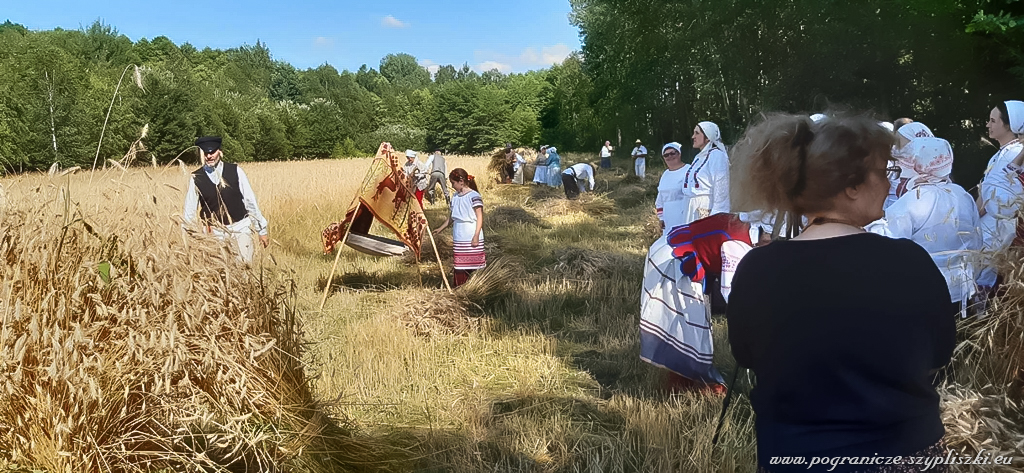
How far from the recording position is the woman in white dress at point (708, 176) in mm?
4959

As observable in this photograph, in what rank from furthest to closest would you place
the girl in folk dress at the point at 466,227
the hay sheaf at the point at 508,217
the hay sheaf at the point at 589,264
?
the hay sheaf at the point at 508,217 < the hay sheaf at the point at 589,264 < the girl in folk dress at the point at 466,227

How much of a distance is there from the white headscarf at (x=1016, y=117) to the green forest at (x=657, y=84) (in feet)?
3.98

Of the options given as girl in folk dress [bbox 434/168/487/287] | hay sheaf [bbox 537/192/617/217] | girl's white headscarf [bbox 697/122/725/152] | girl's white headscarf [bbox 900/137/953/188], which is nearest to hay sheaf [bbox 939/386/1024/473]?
girl's white headscarf [bbox 900/137/953/188]

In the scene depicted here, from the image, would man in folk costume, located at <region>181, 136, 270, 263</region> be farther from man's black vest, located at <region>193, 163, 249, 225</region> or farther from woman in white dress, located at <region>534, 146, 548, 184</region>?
woman in white dress, located at <region>534, 146, 548, 184</region>

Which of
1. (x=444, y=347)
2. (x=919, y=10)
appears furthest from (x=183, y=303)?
(x=919, y=10)

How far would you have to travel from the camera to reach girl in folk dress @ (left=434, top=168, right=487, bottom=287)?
6250 millimetres

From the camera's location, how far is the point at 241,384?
2.47m

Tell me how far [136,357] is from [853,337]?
227cm

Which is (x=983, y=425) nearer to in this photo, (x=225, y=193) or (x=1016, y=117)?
(x=1016, y=117)

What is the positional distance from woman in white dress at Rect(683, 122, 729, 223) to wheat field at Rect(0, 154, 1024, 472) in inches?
45.6

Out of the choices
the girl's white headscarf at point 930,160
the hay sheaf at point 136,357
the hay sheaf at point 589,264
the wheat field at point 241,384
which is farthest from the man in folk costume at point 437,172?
the hay sheaf at point 136,357

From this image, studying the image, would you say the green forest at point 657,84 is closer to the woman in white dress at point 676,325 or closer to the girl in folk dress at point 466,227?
the woman in white dress at point 676,325

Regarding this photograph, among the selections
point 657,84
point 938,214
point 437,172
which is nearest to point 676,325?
point 938,214

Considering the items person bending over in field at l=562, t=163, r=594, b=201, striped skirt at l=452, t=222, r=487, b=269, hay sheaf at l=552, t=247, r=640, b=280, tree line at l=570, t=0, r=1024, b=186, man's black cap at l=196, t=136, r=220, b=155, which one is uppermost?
tree line at l=570, t=0, r=1024, b=186
